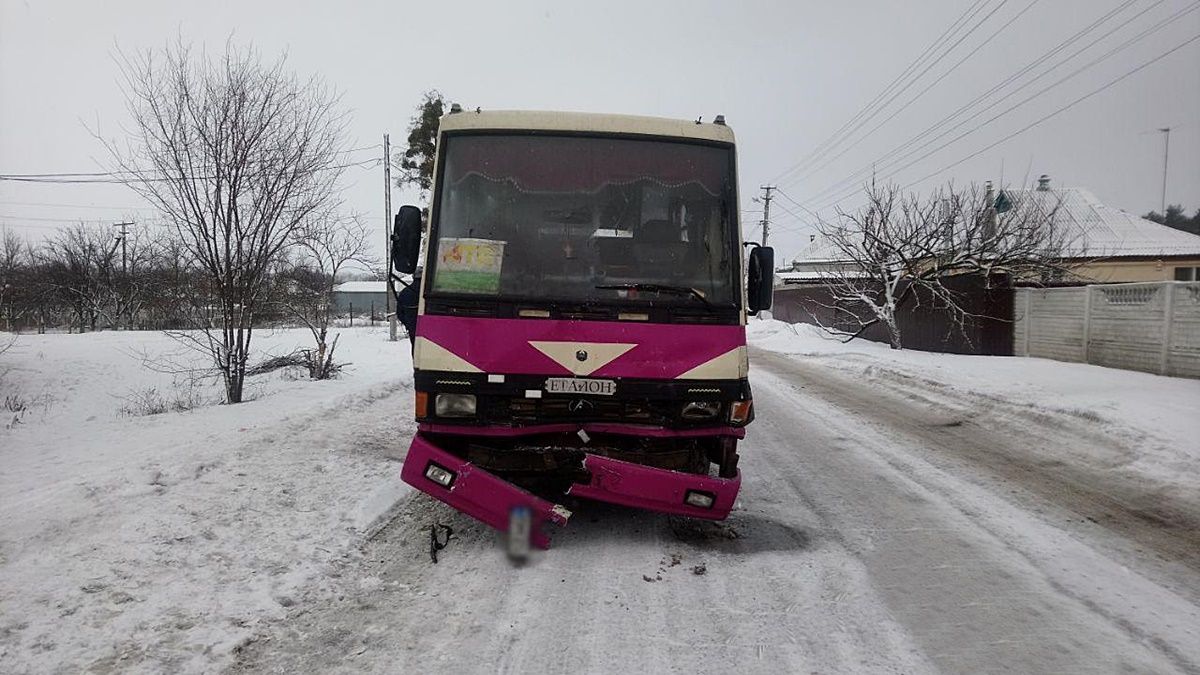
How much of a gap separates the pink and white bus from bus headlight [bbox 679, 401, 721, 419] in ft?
0.03

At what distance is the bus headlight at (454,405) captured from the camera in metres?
4.03

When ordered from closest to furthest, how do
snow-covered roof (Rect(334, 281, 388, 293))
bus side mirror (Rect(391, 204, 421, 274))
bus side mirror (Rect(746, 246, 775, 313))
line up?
bus side mirror (Rect(391, 204, 421, 274))
bus side mirror (Rect(746, 246, 775, 313))
snow-covered roof (Rect(334, 281, 388, 293))

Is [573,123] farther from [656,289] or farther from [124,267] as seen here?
[124,267]

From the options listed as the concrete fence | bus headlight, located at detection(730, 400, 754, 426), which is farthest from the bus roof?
the concrete fence

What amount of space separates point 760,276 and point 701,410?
45.1 inches

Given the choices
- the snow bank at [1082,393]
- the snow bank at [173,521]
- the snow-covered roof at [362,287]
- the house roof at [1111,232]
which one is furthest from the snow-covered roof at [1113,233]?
the snow-covered roof at [362,287]

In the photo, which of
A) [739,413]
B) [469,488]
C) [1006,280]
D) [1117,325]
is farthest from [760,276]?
[1006,280]

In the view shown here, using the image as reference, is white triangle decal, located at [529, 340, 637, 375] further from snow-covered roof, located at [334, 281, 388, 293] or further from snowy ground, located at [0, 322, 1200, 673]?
snow-covered roof, located at [334, 281, 388, 293]

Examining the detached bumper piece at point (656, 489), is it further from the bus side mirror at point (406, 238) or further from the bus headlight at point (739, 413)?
the bus side mirror at point (406, 238)

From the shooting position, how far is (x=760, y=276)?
15.3 feet

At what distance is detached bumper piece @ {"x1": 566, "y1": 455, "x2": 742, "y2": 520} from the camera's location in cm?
393

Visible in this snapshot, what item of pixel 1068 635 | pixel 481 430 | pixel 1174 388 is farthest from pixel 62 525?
pixel 1174 388

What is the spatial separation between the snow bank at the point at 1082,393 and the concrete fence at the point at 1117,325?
0.41 metres

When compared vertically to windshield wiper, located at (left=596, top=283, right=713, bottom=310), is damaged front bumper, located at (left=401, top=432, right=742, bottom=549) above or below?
below
